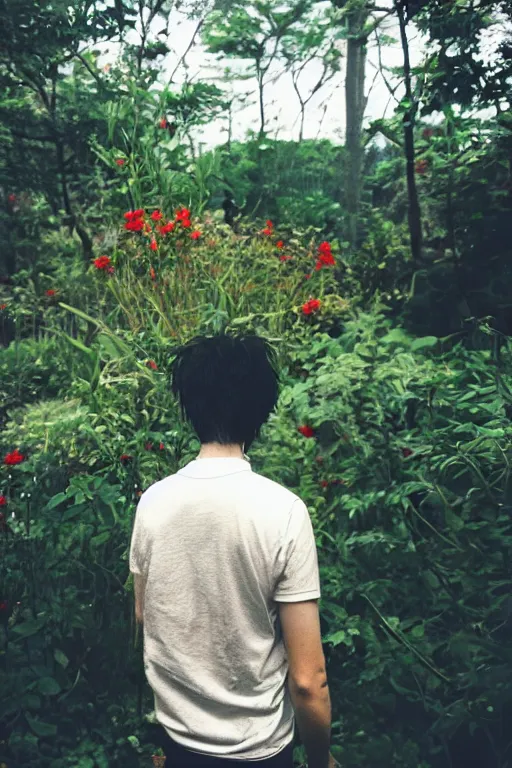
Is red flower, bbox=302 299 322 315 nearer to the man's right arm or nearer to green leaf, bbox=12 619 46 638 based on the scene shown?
green leaf, bbox=12 619 46 638

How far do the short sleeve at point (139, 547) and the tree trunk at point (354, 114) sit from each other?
344cm

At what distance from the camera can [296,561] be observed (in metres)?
1.67

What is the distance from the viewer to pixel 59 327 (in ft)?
16.8

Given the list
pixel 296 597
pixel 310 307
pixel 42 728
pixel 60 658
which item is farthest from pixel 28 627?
pixel 310 307

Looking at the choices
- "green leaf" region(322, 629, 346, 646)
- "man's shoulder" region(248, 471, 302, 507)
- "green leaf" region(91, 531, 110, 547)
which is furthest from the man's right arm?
"green leaf" region(91, 531, 110, 547)

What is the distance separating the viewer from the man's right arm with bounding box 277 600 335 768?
171 centimetres

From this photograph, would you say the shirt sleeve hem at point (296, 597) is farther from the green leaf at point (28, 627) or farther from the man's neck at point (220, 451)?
the green leaf at point (28, 627)

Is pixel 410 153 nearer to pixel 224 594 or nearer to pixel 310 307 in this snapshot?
pixel 310 307

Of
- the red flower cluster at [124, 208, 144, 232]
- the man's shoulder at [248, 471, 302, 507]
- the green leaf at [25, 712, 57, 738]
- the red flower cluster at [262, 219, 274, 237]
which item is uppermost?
the red flower cluster at [124, 208, 144, 232]

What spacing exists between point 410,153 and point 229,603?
3299 mm

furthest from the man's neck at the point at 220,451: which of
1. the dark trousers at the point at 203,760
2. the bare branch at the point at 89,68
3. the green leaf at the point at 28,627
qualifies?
the bare branch at the point at 89,68

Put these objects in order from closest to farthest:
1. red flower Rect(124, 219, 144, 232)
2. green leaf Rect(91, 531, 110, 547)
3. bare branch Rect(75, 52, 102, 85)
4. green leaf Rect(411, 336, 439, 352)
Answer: green leaf Rect(91, 531, 110, 547), green leaf Rect(411, 336, 439, 352), red flower Rect(124, 219, 144, 232), bare branch Rect(75, 52, 102, 85)

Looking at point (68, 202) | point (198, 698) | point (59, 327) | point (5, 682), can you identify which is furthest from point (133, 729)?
point (68, 202)

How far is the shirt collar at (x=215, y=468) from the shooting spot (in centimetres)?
173
